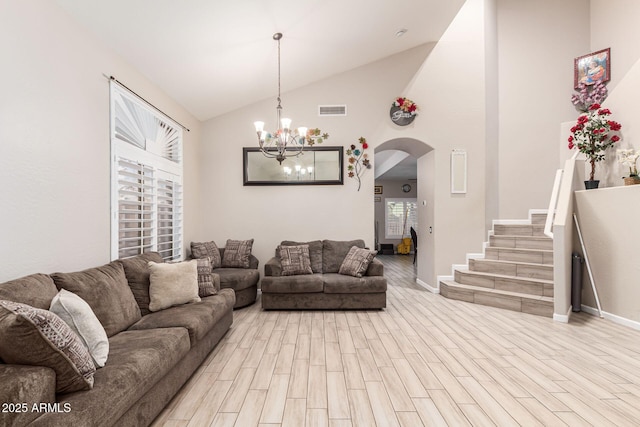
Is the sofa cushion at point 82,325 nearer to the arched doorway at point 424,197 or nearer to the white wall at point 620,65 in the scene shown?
the arched doorway at point 424,197

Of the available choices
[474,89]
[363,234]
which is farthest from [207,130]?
[474,89]

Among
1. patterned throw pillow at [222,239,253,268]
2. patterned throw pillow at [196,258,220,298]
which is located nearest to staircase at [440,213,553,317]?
patterned throw pillow at [222,239,253,268]

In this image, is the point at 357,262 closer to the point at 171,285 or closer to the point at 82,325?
the point at 171,285

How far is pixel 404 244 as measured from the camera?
424 inches

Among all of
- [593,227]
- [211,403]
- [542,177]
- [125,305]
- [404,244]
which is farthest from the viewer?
[404,244]

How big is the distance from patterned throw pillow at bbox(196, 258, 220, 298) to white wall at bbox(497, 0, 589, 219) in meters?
5.05

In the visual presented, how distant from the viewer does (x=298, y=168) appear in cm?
508

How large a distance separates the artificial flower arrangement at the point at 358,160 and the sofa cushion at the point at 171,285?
10.2 feet

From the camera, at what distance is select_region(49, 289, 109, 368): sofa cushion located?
1616mm

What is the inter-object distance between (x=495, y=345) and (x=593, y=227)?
2.28 metres

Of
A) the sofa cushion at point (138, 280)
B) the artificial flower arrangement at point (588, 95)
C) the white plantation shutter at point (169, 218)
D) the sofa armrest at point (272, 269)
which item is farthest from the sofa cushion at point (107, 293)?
the artificial flower arrangement at point (588, 95)

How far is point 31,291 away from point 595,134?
6.30 meters

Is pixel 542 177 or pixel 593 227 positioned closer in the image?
pixel 593 227

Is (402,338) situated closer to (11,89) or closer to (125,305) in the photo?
(125,305)
